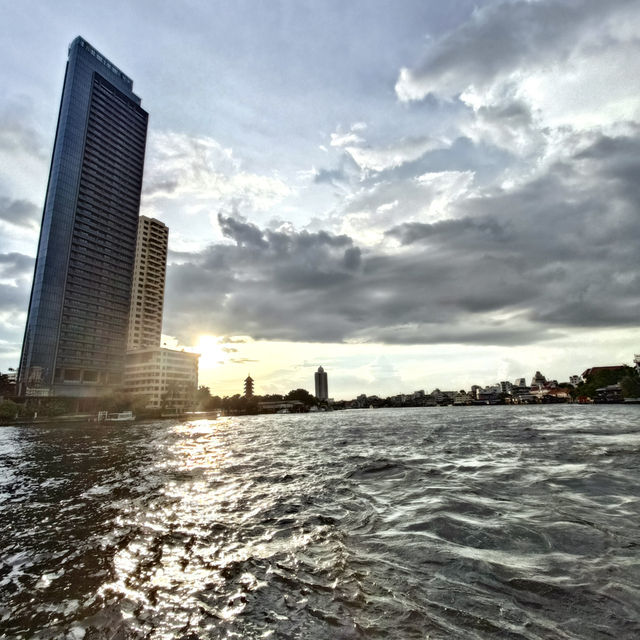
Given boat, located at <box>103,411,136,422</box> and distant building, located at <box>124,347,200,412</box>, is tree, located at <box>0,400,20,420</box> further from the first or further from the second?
distant building, located at <box>124,347,200,412</box>

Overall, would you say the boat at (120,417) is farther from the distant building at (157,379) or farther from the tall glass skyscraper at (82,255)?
the distant building at (157,379)

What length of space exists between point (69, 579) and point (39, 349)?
7226 inches

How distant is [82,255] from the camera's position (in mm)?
172125

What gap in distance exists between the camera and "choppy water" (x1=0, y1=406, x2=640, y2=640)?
200 inches

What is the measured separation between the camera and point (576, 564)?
6.67 meters

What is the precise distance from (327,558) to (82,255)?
20189cm

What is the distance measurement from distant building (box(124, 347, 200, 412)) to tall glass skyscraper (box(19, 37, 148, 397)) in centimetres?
1001

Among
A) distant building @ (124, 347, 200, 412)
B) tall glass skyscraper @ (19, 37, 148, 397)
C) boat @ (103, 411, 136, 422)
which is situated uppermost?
tall glass skyscraper @ (19, 37, 148, 397)

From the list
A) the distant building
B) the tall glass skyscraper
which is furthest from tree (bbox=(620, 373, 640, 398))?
the tall glass skyscraper

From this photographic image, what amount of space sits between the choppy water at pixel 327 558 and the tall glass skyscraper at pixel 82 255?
166088 mm

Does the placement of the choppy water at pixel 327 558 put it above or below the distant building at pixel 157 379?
below

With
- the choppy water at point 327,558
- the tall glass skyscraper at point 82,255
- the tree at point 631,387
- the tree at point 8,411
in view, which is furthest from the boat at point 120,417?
the tree at point 631,387

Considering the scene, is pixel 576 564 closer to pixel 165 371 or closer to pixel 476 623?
pixel 476 623

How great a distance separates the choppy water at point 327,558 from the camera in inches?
200
